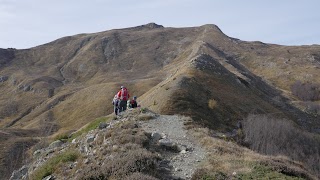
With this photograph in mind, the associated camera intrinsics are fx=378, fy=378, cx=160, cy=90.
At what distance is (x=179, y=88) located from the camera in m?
43.8

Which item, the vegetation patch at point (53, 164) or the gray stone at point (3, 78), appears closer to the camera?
the vegetation patch at point (53, 164)

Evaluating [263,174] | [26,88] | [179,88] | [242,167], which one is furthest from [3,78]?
[263,174]

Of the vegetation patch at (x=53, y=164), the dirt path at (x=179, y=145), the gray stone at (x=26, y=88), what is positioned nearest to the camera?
the dirt path at (x=179, y=145)

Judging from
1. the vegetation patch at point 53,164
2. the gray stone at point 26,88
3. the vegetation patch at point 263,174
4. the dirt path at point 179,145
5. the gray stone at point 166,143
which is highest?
the gray stone at point 166,143

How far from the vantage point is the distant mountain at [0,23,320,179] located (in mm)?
43350

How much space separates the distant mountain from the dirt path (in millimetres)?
3325

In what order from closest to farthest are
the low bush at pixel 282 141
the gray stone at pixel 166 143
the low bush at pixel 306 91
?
1. the gray stone at pixel 166 143
2. the low bush at pixel 282 141
3. the low bush at pixel 306 91

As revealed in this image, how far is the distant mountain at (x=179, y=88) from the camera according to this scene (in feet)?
142

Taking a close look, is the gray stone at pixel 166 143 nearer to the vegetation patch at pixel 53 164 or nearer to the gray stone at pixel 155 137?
the gray stone at pixel 155 137

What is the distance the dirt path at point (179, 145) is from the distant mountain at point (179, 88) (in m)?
3.32

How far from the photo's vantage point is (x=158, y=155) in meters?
21.2

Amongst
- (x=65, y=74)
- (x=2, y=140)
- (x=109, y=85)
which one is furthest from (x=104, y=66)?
(x=2, y=140)

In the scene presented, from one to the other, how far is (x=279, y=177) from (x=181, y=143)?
834 cm

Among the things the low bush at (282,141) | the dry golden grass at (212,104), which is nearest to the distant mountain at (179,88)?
the dry golden grass at (212,104)
